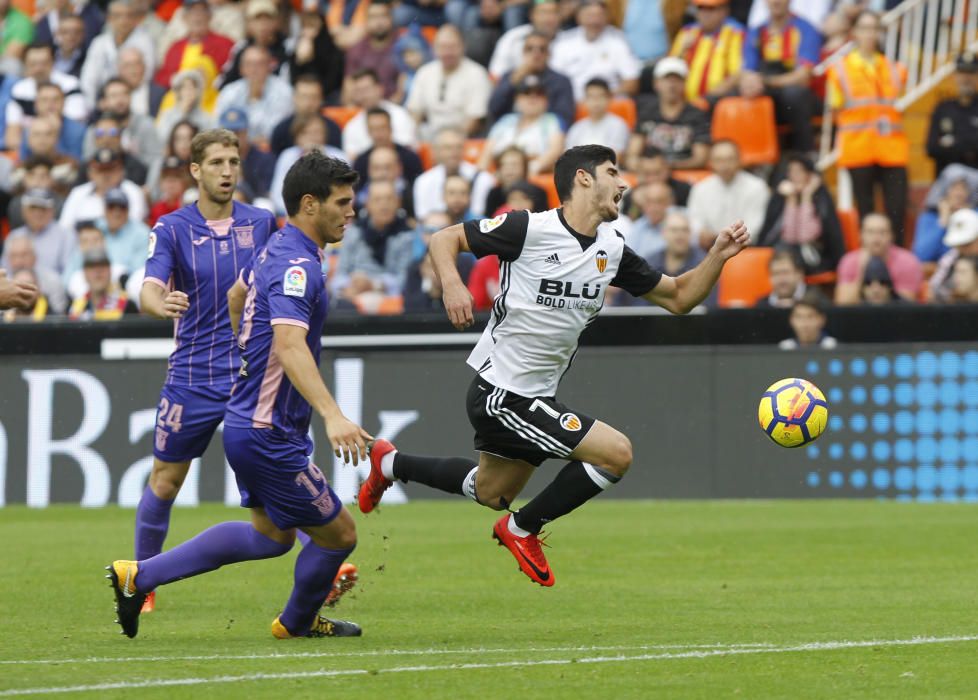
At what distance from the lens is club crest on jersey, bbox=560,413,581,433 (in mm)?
8414

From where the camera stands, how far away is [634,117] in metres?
18.9

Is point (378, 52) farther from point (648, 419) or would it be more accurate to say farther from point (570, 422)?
point (570, 422)

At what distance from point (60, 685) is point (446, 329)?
9.66 metres

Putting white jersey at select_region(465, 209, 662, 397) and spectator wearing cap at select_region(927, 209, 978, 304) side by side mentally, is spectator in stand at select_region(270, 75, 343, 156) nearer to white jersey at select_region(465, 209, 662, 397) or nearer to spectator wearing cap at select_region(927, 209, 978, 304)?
spectator wearing cap at select_region(927, 209, 978, 304)

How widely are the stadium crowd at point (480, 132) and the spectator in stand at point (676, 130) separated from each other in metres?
0.03

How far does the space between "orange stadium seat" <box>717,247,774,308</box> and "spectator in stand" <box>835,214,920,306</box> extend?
74 cm

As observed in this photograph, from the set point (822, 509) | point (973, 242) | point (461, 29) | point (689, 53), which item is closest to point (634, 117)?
point (689, 53)

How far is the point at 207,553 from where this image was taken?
7828 mm

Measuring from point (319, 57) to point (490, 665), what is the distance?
14807 millimetres

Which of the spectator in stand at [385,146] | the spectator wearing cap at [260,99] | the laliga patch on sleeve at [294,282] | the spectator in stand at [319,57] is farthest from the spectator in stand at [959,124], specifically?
the laliga patch on sleeve at [294,282]

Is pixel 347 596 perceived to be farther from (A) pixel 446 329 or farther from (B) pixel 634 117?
(B) pixel 634 117

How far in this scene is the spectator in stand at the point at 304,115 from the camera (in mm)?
19312

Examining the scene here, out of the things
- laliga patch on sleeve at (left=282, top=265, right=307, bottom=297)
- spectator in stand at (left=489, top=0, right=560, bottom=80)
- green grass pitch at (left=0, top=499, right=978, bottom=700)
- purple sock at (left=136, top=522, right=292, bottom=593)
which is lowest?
green grass pitch at (left=0, top=499, right=978, bottom=700)

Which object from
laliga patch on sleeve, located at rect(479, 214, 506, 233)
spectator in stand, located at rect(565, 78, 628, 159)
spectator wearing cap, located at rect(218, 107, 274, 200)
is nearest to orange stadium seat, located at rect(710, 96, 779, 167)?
spectator in stand, located at rect(565, 78, 628, 159)
